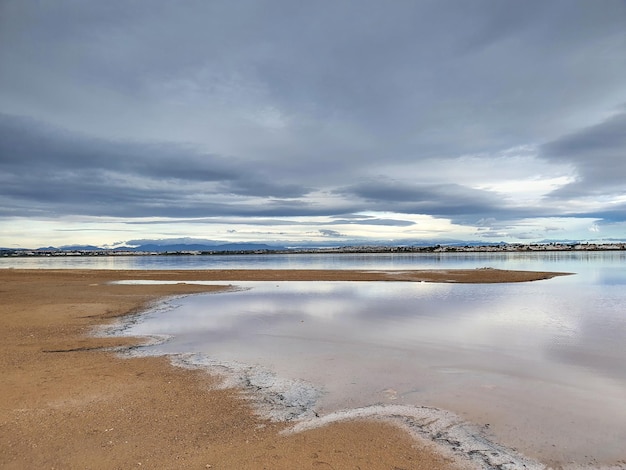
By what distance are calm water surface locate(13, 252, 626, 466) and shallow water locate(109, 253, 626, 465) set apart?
1.2 inches

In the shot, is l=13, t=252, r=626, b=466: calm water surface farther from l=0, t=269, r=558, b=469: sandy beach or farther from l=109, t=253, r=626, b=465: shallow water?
l=0, t=269, r=558, b=469: sandy beach

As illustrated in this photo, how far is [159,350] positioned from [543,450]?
9.08m

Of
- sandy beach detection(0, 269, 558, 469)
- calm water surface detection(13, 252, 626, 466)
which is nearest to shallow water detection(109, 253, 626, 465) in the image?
calm water surface detection(13, 252, 626, 466)

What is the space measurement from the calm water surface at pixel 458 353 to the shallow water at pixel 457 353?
30mm

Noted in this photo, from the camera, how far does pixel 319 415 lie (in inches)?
268

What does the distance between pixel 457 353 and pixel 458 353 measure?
2cm

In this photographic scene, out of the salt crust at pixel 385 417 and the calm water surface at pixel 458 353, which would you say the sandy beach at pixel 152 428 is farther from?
the calm water surface at pixel 458 353

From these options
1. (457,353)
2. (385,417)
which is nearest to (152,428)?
(385,417)

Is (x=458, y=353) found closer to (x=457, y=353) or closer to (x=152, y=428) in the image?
(x=457, y=353)

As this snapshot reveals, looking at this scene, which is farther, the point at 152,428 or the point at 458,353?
the point at 458,353

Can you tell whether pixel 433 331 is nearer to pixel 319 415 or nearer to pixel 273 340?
pixel 273 340

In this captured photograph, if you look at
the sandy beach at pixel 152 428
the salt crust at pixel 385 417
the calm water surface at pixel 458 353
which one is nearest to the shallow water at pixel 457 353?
the calm water surface at pixel 458 353

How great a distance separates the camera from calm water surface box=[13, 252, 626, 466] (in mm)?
6668

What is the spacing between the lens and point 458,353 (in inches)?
429
